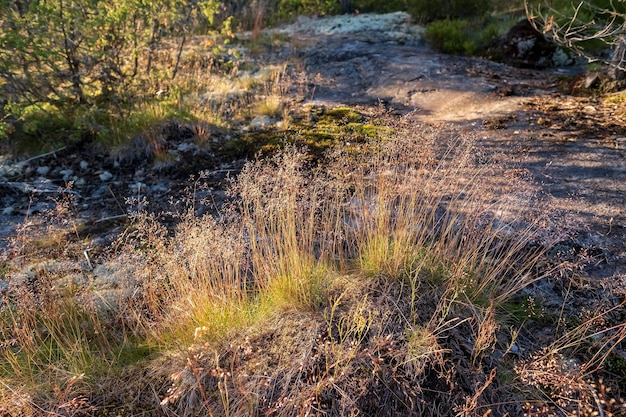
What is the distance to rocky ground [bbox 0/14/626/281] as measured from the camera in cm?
335

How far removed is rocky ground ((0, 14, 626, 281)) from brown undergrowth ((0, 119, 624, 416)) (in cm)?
61

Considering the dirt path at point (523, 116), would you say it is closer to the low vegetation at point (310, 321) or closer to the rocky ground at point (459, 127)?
the rocky ground at point (459, 127)

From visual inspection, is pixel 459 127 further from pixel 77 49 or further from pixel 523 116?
pixel 77 49

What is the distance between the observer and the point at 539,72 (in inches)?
276

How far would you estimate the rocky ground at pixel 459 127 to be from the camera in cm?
335

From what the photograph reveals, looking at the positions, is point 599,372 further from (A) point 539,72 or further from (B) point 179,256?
(A) point 539,72

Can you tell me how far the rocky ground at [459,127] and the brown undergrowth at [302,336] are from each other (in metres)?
0.61

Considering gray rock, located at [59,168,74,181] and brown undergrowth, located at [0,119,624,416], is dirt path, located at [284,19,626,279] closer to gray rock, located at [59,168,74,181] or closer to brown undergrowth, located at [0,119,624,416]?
brown undergrowth, located at [0,119,624,416]

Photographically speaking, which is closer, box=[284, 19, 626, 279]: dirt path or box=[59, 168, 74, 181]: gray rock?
box=[284, 19, 626, 279]: dirt path

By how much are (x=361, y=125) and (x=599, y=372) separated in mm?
3478

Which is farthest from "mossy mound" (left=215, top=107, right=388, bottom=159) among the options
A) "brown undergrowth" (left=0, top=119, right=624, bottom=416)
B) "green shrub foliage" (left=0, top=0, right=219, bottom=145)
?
"brown undergrowth" (left=0, top=119, right=624, bottom=416)

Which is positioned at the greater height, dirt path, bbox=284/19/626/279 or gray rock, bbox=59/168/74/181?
dirt path, bbox=284/19/626/279

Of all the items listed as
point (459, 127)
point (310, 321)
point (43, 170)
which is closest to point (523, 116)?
point (459, 127)

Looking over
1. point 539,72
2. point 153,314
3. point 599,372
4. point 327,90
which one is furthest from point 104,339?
point 539,72
